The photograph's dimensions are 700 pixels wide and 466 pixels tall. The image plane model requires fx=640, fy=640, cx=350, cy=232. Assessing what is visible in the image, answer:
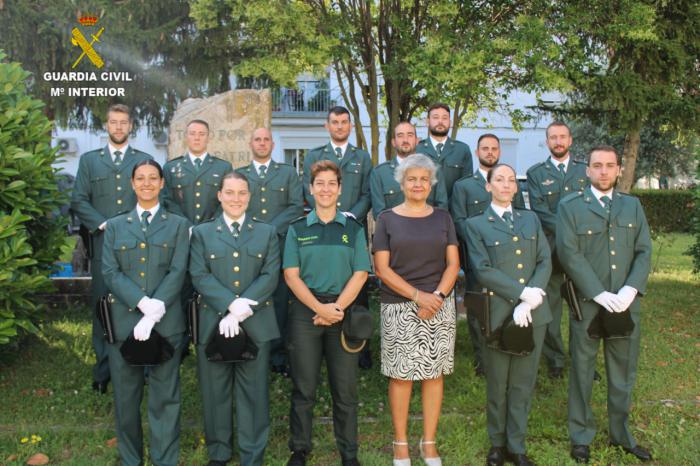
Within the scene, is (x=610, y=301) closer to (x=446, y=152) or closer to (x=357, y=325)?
(x=357, y=325)

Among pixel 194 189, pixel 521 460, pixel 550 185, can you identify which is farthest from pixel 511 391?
pixel 194 189

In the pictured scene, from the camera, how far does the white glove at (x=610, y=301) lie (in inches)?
160

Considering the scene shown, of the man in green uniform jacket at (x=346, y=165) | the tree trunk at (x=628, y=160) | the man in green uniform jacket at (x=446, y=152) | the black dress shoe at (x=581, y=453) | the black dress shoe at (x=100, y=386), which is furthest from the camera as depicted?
the tree trunk at (x=628, y=160)

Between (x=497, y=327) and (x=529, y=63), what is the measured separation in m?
7.18

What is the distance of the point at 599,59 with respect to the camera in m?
12.0

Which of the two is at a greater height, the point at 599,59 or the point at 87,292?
the point at 599,59

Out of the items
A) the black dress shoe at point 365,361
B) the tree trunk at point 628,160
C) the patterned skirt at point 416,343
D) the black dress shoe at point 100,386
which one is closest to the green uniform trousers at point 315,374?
the patterned skirt at point 416,343

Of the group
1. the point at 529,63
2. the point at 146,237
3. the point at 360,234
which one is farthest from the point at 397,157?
the point at 529,63

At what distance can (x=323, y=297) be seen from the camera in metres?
3.96

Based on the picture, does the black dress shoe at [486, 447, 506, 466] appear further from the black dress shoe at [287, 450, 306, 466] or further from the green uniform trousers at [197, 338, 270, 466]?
the green uniform trousers at [197, 338, 270, 466]

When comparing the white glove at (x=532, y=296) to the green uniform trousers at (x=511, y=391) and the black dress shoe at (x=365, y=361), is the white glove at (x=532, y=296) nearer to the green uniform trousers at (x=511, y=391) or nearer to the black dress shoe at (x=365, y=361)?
the green uniform trousers at (x=511, y=391)

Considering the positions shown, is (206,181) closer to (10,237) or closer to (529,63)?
(10,237)

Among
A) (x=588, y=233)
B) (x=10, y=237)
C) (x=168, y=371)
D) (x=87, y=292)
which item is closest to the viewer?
(x=168, y=371)

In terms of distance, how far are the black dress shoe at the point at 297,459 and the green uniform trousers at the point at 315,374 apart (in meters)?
0.07
